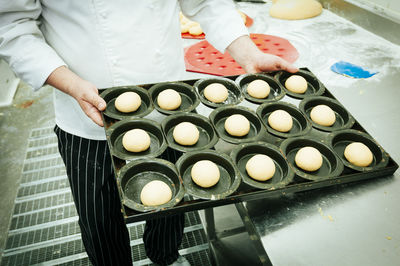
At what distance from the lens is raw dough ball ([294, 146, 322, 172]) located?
122cm

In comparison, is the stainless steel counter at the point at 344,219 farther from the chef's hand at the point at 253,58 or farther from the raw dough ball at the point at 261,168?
the chef's hand at the point at 253,58

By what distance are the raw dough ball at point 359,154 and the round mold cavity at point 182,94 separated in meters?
0.74

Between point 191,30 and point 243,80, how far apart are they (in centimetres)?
96

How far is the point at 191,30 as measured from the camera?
8.10 feet

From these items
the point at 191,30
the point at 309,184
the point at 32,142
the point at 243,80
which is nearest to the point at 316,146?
the point at 309,184

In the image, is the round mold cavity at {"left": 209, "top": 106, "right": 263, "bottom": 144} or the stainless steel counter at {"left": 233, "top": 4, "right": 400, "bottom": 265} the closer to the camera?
the stainless steel counter at {"left": 233, "top": 4, "right": 400, "bottom": 265}

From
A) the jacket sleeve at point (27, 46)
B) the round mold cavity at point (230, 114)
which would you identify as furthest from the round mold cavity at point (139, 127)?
the jacket sleeve at point (27, 46)

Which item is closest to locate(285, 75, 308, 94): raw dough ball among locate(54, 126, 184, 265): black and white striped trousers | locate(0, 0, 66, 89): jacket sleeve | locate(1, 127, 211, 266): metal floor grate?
locate(54, 126, 184, 265): black and white striped trousers

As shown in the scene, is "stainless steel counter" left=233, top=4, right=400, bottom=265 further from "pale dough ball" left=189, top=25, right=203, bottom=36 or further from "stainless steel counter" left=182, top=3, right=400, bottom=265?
"pale dough ball" left=189, top=25, right=203, bottom=36

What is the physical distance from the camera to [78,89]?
129 centimetres

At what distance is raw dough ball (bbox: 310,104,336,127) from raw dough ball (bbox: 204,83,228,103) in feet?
1.51

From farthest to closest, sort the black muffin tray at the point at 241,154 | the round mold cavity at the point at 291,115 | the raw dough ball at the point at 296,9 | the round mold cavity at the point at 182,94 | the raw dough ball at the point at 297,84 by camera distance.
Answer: the raw dough ball at the point at 296,9 < the raw dough ball at the point at 297,84 < the round mold cavity at the point at 182,94 < the round mold cavity at the point at 291,115 < the black muffin tray at the point at 241,154

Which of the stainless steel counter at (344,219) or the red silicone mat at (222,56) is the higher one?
the red silicone mat at (222,56)

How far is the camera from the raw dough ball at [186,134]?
4.52 ft
